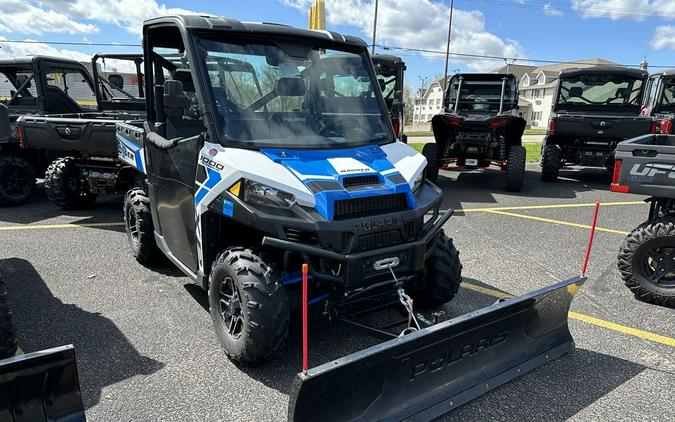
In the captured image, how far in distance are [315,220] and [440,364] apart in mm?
1157

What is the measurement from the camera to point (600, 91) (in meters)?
11.9

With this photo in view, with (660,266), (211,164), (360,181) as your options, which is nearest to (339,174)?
(360,181)

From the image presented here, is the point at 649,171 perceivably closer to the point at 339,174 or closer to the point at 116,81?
the point at 339,174

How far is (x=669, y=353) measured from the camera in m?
3.70

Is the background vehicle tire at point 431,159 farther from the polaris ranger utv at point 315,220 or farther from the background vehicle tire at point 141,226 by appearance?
the background vehicle tire at point 141,226

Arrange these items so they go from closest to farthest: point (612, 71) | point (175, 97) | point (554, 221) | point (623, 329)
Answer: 1. point (175, 97)
2. point (623, 329)
3. point (554, 221)
4. point (612, 71)

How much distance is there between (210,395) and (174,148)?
190cm

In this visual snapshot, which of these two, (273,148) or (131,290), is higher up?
(273,148)

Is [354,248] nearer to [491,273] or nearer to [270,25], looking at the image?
[270,25]

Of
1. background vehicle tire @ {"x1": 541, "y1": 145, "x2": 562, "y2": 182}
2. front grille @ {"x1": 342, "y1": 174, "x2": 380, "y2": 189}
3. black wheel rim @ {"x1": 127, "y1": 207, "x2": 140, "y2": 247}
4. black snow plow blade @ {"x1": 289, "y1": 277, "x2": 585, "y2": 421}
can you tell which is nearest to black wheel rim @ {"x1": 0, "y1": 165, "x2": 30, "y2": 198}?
black wheel rim @ {"x1": 127, "y1": 207, "x2": 140, "y2": 247}

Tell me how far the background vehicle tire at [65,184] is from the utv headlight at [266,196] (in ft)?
18.4

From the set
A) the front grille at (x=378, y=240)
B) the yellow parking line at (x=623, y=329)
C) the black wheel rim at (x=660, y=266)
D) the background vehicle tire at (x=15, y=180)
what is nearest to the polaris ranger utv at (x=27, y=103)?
the background vehicle tire at (x=15, y=180)

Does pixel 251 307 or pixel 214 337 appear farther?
pixel 214 337

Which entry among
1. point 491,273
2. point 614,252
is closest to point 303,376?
point 491,273
